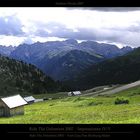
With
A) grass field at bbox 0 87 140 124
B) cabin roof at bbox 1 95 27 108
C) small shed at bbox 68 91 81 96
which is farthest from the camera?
small shed at bbox 68 91 81 96

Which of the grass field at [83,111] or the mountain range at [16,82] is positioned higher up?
the mountain range at [16,82]

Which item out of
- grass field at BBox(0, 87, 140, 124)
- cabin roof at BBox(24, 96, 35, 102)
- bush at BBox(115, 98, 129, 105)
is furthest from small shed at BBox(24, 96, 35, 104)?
bush at BBox(115, 98, 129, 105)

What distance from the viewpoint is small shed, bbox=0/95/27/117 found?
9086mm

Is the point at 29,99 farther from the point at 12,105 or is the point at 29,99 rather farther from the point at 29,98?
the point at 12,105

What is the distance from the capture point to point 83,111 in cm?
905

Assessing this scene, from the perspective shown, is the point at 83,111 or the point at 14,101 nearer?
the point at 83,111

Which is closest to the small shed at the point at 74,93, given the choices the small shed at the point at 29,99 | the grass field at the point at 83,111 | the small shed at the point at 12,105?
the grass field at the point at 83,111

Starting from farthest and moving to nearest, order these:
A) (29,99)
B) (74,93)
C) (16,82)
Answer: (16,82) → (74,93) → (29,99)

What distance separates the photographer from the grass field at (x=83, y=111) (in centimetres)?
859

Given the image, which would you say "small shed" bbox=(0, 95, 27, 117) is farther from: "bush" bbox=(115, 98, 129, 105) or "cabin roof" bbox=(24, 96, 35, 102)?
"bush" bbox=(115, 98, 129, 105)

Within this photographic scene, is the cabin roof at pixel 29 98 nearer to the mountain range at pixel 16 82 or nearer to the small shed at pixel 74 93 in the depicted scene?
the mountain range at pixel 16 82

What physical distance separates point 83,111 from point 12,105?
1475 mm

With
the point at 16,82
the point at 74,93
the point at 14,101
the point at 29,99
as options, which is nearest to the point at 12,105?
the point at 14,101
